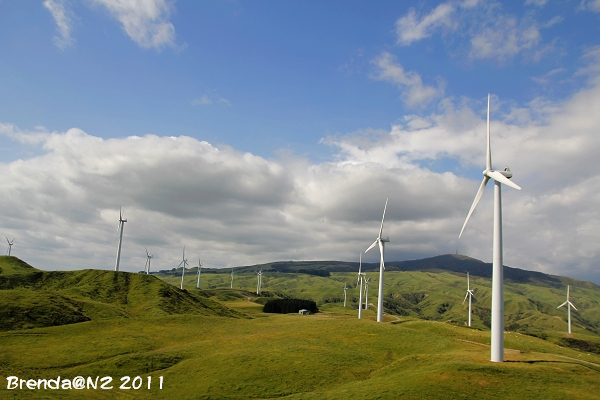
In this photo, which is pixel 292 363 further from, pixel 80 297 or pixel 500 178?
pixel 80 297

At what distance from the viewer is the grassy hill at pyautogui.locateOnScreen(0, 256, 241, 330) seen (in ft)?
336

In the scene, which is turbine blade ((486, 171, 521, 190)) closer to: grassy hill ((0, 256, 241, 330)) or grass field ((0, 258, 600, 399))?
grass field ((0, 258, 600, 399))

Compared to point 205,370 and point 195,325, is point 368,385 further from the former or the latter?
point 195,325

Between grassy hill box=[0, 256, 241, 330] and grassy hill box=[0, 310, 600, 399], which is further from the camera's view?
grassy hill box=[0, 256, 241, 330]

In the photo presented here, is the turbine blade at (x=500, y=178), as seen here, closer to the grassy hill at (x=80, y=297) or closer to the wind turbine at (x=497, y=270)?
the wind turbine at (x=497, y=270)

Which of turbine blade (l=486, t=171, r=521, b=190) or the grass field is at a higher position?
turbine blade (l=486, t=171, r=521, b=190)

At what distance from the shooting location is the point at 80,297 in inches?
5310

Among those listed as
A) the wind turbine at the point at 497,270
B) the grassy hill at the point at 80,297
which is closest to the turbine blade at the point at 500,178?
the wind turbine at the point at 497,270

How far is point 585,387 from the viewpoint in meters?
56.4

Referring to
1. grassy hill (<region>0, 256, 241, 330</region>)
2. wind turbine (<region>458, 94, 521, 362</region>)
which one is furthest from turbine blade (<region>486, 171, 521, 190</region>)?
grassy hill (<region>0, 256, 241, 330</region>)

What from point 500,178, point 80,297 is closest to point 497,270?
point 500,178

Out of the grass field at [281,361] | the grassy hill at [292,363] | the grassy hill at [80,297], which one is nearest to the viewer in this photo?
the grassy hill at [292,363]

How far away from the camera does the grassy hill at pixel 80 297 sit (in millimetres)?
102438

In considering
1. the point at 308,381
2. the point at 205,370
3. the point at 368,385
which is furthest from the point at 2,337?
the point at 368,385
